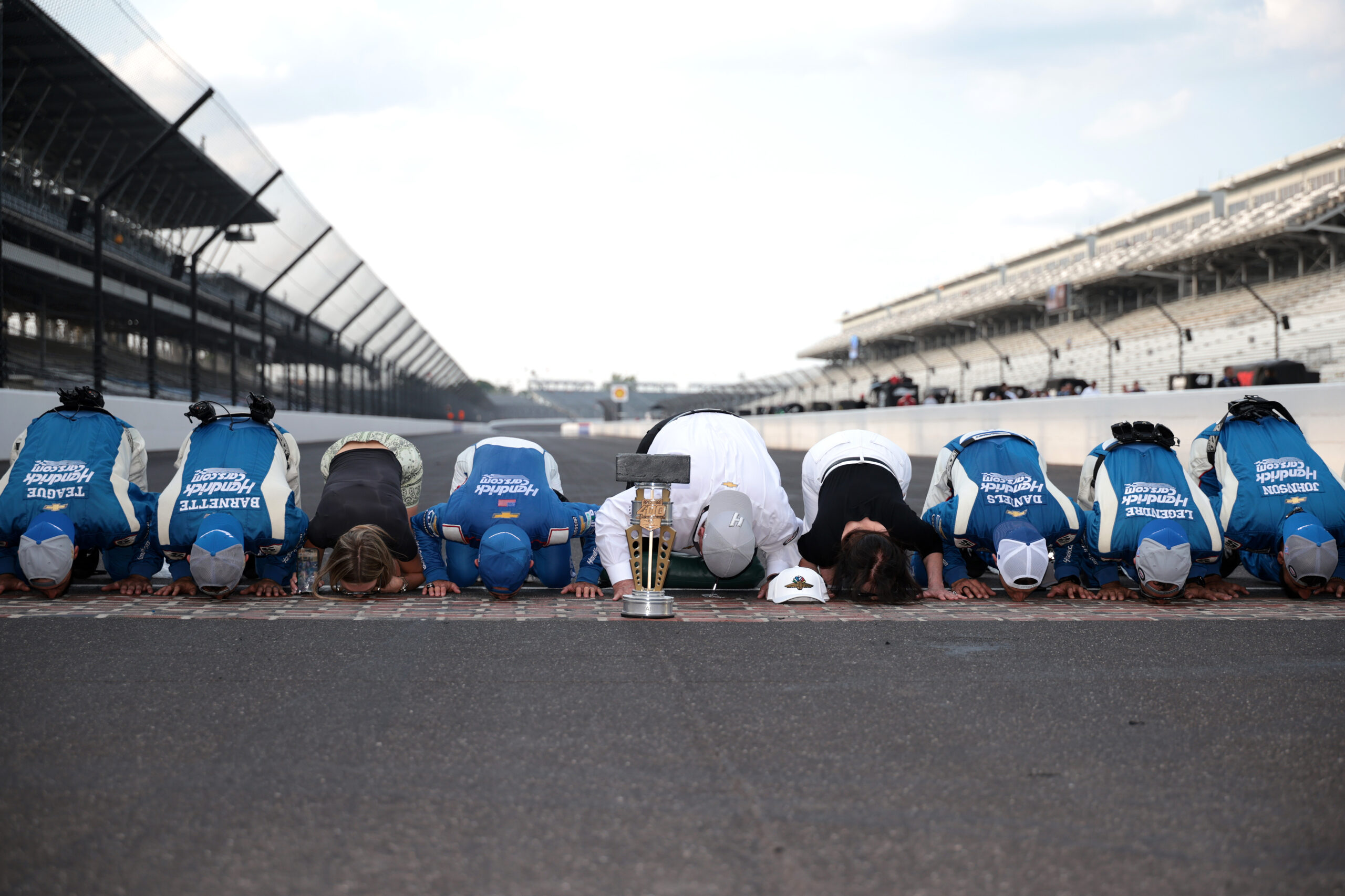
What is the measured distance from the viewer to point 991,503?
5328mm

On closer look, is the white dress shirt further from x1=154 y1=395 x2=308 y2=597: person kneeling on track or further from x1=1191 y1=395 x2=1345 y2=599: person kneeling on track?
x1=1191 y1=395 x2=1345 y2=599: person kneeling on track

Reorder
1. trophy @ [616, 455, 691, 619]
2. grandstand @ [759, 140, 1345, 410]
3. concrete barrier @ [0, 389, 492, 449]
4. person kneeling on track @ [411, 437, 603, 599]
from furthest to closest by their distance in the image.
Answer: grandstand @ [759, 140, 1345, 410] → concrete barrier @ [0, 389, 492, 449] → person kneeling on track @ [411, 437, 603, 599] → trophy @ [616, 455, 691, 619]

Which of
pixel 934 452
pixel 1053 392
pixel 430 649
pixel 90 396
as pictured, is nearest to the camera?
pixel 430 649

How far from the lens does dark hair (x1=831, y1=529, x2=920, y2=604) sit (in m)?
5.02

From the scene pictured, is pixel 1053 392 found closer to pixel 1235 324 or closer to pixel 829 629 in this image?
pixel 1235 324

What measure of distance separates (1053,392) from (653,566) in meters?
26.6

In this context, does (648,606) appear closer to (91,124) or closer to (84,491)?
(84,491)

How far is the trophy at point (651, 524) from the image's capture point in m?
4.55

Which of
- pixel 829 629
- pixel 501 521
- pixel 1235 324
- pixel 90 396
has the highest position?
pixel 1235 324

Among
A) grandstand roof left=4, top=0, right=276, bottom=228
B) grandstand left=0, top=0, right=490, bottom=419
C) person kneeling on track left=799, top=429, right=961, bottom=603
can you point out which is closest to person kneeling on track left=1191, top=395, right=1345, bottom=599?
person kneeling on track left=799, top=429, right=961, bottom=603

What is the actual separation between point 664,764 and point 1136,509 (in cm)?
345

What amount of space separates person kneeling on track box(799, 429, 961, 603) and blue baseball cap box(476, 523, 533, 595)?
1340mm

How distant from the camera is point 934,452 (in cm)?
2178

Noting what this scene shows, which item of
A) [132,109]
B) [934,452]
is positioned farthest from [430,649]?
[934,452]
